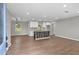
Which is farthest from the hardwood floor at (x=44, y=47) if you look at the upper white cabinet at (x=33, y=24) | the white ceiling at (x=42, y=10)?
the white ceiling at (x=42, y=10)

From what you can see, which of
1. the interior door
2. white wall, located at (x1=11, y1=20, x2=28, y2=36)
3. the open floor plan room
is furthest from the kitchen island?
the interior door

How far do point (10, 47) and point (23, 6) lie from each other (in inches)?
35.3

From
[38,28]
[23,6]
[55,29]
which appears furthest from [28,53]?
[23,6]

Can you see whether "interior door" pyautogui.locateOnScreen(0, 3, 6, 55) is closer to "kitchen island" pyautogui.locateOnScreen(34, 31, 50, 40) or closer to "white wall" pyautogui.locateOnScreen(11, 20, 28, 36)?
Result: "white wall" pyautogui.locateOnScreen(11, 20, 28, 36)

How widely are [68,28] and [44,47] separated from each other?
694 mm

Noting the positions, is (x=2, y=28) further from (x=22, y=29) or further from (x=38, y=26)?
(x=38, y=26)

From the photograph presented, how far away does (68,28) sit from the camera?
2.36m

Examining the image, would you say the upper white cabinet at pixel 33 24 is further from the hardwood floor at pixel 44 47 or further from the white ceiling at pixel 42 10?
the hardwood floor at pixel 44 47

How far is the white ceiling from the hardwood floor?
A: 0.50 meters

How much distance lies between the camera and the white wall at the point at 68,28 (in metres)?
2.22

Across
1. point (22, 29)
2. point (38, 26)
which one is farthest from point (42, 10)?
point (22, 29)

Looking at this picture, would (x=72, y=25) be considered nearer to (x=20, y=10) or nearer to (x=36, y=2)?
(x=36, y=2)

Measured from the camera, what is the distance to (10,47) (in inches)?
88.8

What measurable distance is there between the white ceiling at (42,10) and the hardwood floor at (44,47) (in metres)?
0.50
